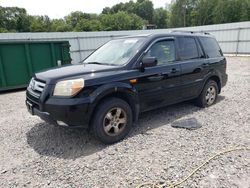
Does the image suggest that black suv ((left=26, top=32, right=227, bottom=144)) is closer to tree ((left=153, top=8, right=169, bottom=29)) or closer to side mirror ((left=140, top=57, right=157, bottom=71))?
side mirror ((left=140, top=57, right=157, bottom=71))

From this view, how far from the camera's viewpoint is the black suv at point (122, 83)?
339cm

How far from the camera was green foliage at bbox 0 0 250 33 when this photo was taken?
148ft

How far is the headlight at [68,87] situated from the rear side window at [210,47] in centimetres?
351

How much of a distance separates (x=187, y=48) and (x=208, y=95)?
56.5 inches

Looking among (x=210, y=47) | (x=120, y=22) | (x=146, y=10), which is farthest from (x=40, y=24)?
(x=210, y=47)

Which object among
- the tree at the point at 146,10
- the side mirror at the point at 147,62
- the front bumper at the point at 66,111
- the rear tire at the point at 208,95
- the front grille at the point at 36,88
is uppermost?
the tree at the point at 146,10

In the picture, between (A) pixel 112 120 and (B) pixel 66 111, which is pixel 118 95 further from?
(B) pixel 66 111

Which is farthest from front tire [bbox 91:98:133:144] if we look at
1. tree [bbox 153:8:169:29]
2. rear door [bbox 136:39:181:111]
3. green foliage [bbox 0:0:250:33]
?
tree [bbox 153:8:169:29]

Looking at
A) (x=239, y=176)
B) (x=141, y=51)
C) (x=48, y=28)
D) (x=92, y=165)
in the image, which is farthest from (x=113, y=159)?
(x=48, y=28)

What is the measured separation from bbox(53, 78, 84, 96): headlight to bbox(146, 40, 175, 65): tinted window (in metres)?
1.50

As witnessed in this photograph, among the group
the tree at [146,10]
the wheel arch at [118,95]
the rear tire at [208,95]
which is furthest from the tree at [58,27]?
the wheel arch at [118,95]

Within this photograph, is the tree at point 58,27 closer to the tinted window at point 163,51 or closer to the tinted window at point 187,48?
the tinted window at point 187,48

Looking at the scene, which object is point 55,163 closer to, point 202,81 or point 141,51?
point 141,51

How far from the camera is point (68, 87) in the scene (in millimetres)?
3350
